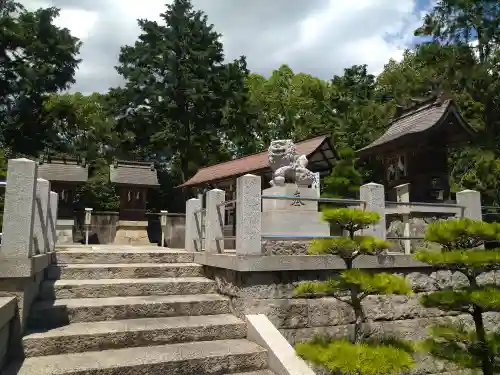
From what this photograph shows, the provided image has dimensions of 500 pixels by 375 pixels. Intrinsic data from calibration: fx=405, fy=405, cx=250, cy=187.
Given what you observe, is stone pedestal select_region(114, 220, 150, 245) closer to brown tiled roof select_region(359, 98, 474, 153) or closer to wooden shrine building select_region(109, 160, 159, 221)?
wooden shrine building select_region(109, 160, 159, 221)

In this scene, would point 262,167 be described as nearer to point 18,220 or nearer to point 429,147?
point 429,147

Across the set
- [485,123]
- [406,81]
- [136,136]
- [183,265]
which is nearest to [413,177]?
[183,265]

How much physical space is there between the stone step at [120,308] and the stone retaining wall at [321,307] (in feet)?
1.32

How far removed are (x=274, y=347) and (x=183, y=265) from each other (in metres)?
2.64

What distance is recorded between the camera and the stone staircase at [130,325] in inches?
172

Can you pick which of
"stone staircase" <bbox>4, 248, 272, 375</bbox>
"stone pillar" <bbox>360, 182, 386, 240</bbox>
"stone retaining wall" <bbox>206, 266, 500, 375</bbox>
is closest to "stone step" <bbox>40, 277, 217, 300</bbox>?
"stone staircase" <bbox>4, 248, 272, 375</bbox>

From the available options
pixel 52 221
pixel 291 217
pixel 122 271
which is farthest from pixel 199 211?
pixel 52 221

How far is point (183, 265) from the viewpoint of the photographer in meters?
6.93

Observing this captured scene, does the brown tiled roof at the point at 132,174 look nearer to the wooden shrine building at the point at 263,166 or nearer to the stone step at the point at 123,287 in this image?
the wooden shrine building at the point at 263,166

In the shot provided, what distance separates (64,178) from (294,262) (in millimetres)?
13372

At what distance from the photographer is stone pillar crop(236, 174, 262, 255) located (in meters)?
5.61

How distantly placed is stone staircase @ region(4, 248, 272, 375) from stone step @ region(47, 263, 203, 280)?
0.05 feet

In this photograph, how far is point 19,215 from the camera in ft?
14.8

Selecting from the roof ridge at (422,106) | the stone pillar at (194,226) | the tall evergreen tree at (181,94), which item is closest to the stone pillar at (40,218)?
the stone pillar at (194,226)
